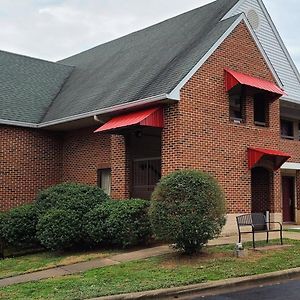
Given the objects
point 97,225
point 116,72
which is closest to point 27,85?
point 116,72

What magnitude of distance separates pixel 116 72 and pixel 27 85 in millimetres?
4285

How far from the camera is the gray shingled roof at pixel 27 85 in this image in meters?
19.4

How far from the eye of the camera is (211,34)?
17.2 meters

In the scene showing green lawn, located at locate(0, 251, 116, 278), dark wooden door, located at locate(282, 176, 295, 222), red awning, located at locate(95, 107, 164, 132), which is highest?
red awning, located at locate(95, 107, 164, 132)

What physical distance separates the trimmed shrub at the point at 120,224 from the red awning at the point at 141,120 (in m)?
2.36

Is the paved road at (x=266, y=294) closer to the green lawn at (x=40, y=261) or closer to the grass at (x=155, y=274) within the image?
the grass at (x=155, y=274)

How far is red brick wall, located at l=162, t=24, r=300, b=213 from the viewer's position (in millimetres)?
15086

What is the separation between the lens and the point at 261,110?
18688 millimetres

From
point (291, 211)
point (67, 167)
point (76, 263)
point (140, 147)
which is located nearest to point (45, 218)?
point (76, 263)

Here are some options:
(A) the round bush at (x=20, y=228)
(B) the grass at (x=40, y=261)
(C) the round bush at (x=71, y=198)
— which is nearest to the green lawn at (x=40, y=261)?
(B) the grass at (x=40, y=261)

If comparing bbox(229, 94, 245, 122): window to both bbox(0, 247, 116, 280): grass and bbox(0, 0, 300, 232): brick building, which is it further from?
bbox(0, 247, 116, 280): grass

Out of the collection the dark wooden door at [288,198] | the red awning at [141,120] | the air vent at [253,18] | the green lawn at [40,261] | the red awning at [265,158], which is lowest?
the green lawn at [40,261]

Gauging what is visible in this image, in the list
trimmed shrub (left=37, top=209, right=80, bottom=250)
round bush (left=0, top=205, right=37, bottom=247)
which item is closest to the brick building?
round bush (left=0, top=205, right=37, bottom=247)

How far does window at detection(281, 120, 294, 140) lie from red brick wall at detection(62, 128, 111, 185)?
32.4 feet
